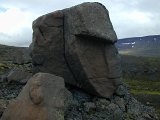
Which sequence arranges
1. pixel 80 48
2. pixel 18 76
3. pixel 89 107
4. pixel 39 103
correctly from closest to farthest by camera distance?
pixel 39 103 → pixel 80 48 → pixel 89 107 → pixel 18 76

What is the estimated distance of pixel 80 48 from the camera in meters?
33.7

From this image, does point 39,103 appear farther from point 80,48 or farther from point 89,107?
point 80,48

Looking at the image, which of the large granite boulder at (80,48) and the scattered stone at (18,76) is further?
the scattered stone at (18,76)

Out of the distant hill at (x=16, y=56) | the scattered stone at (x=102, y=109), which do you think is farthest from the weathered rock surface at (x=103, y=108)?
the distant hill at (x=16, y=56)

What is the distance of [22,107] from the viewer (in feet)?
94.9

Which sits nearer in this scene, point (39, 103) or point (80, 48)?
point (39, 103)

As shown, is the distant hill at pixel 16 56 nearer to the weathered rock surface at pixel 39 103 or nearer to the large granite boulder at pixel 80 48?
the large granite boulder at pixel 80 48

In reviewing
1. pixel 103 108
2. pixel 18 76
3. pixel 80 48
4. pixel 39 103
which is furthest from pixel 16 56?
pixel 39 103

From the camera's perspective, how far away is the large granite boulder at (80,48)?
3344 cm

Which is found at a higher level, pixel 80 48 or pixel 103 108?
pixel 80 48

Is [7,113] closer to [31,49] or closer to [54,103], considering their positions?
[54,103]

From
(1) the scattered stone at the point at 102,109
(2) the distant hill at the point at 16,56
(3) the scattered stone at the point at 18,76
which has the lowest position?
(1) the scattered stone at the point at 102,109

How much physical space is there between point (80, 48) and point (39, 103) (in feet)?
23.5

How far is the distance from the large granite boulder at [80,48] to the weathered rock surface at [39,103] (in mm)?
4561
